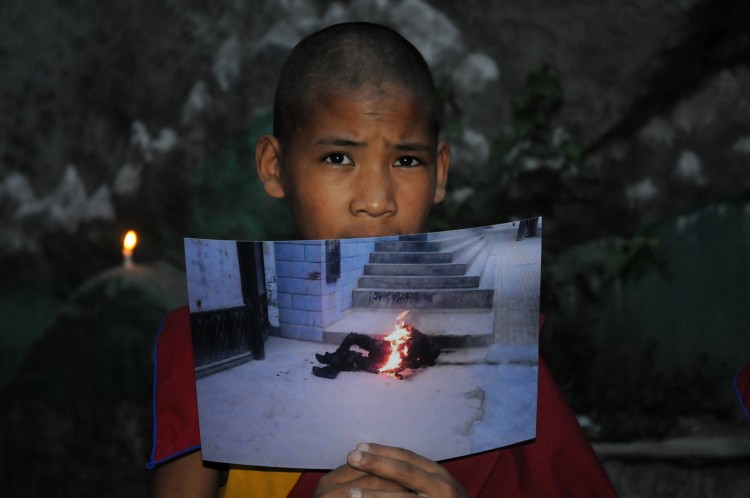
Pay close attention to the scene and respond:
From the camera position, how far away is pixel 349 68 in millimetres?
1220

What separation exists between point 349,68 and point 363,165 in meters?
0.15

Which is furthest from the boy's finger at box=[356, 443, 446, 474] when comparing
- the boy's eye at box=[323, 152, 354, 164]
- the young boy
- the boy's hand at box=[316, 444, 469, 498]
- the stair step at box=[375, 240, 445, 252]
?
the boy's eye at box=[323, 152, 354, 164]

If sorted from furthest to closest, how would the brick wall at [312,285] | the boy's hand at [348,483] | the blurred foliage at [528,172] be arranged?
the blurred foliage at [528,172]
the boy's hand at [348,483]
the brick wall at [312,285]

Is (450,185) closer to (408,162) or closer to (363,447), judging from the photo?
(408,162)

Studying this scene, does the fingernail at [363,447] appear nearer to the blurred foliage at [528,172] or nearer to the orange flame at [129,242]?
the blurred foliage at [528,172]

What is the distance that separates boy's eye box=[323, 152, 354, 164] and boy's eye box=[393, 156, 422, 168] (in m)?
0.07

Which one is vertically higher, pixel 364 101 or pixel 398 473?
pixel 364 101

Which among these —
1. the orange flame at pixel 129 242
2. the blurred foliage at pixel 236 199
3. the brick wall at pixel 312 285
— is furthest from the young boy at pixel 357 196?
the orange flame at pixel 129 242

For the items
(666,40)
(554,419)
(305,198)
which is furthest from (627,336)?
(305,198)

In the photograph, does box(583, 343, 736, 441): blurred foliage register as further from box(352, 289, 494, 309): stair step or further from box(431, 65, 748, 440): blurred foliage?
box(352, 289, 494, 309): stair step

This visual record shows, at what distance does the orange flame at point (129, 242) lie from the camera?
2896 millimetres

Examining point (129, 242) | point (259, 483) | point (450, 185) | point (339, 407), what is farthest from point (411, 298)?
point (129, 242)

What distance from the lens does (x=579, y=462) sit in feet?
4.00

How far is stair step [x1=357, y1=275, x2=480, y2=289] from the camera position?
0.93 meters
